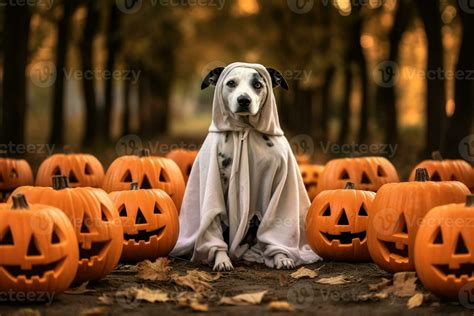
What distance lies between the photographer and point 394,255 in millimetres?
6051

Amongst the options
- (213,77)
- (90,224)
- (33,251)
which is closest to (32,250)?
(33,251)

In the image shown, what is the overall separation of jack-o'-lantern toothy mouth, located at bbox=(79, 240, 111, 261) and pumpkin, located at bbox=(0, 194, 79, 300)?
0.47m

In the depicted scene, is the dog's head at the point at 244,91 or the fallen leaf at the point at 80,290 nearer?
the fallen leaf at the point at 80,290

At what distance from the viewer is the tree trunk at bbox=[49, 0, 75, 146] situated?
1998 cm

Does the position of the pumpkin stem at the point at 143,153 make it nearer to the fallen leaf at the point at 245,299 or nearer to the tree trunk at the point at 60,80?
the fallen leaf at the point at 245,299

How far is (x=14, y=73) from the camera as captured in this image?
49.7ft

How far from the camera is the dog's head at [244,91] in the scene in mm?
6922

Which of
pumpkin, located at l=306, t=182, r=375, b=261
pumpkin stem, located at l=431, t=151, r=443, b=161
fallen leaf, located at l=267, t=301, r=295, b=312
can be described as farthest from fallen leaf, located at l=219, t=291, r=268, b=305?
pumpkin stem, located at l=431, t=151, r=443, b=161

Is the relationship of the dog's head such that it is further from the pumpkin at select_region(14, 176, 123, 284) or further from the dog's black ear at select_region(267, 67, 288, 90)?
the pumpkin at select_region(14, 176, 123, 284)

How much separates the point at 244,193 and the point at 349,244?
43.4 inches

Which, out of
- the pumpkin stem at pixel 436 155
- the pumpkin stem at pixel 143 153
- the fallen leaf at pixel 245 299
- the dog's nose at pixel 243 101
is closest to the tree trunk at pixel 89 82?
the pumpkin stem at pixel 143 153

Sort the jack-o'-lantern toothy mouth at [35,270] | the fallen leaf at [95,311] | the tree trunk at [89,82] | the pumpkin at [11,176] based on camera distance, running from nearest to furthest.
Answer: the fallen leaf at [95,311]
the jack-o'-lantern toothy mouth at [35,270]
the pumpkin at [11,176]
the tree trunk at [89,82]

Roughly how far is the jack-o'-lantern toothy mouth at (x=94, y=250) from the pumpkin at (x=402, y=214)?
2.19 metres

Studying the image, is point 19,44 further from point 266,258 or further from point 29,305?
point 29,305
